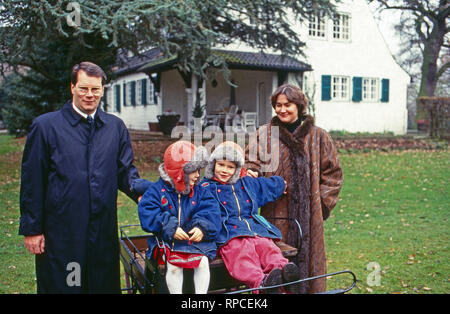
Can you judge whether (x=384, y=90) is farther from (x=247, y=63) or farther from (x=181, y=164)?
(x=181, y=164)

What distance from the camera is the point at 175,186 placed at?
8.63 feet

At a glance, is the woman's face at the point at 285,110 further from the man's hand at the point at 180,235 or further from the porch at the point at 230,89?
the porch at the point at 230,89

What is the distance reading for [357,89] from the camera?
2292 cm

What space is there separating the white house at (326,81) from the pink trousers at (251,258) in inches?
684

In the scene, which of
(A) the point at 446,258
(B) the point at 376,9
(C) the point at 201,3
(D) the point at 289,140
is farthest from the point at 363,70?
(D) the point at 289,140

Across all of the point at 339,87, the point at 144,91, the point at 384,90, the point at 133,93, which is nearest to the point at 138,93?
the point at 133,93

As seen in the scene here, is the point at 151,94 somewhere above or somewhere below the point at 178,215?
above

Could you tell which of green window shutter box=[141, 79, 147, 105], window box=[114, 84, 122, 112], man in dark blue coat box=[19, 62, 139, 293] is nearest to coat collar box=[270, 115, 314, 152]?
man in dark blue coat box=[19, 62, 139, 293]

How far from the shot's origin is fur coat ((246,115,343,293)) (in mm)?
3305

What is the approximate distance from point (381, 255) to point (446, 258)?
759mm

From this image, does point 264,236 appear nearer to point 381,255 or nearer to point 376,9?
point 381,255

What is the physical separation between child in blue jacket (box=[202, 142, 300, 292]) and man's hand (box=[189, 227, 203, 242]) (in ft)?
0.83

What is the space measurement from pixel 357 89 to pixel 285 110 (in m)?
20.9
